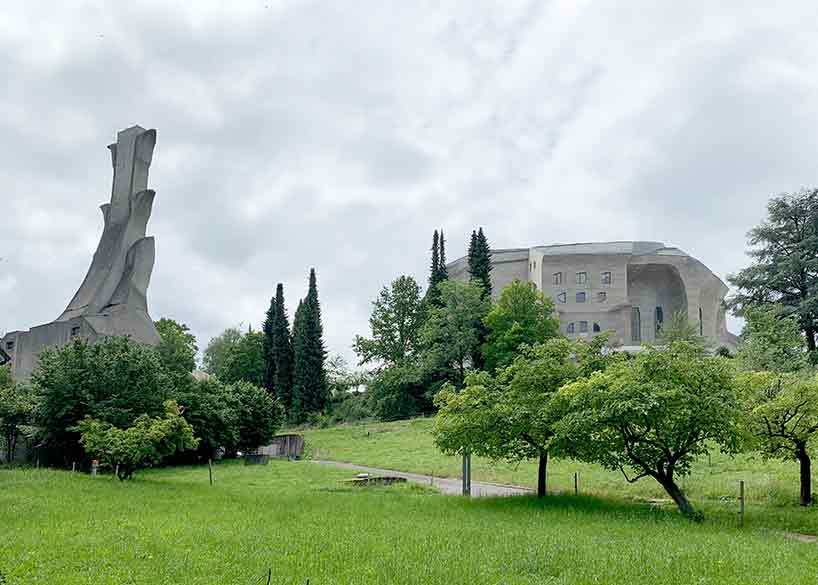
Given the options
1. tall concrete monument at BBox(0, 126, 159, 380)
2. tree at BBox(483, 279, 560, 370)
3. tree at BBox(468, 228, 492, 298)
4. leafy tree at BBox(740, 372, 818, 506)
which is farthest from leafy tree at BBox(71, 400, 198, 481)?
tree at BBox(468, 228, 492, 298)

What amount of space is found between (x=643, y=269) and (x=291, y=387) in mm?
40989

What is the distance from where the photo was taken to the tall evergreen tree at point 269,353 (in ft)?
265

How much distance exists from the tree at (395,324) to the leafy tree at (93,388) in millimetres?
39716

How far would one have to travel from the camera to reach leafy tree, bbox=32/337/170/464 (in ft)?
119

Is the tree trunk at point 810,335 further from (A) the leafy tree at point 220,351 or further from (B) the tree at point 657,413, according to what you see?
(A) the leafy tree at point 220,351

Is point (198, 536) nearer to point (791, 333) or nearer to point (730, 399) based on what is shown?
point (730, 399)

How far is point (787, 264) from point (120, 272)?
47305mm

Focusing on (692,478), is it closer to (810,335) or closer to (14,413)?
(810,335)

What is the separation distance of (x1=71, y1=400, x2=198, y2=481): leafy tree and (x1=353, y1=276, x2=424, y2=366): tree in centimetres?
4348

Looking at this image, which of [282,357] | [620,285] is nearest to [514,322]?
[620,285]

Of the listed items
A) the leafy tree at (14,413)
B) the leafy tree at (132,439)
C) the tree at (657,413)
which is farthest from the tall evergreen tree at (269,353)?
the tree at (657,413)

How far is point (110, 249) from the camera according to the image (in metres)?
51.2

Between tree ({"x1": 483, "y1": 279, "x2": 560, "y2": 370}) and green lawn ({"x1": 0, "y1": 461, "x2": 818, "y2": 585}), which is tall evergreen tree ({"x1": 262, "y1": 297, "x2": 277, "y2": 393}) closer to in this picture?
tree ({"x1": 483, "y1": 279, "x2": 560, "y2": 370})

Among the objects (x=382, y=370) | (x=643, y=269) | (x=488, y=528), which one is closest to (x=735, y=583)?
(x=488, y=528)
